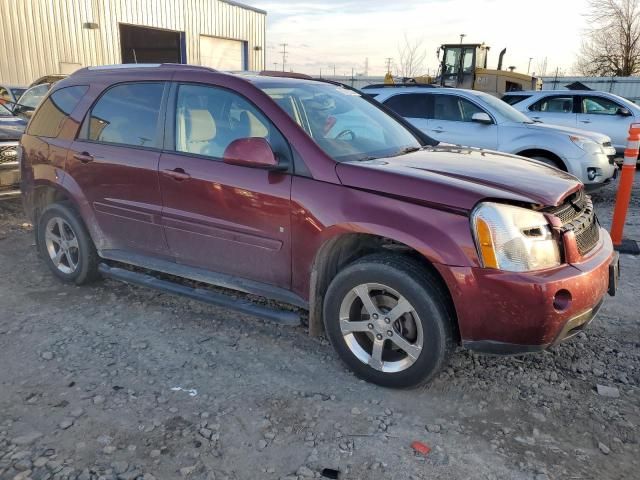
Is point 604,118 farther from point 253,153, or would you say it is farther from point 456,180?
point 253,153

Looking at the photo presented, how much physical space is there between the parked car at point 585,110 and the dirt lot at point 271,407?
823 cm

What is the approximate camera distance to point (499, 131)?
7.85 meters

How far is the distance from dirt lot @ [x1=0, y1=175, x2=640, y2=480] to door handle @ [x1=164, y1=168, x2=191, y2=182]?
3.53 ft

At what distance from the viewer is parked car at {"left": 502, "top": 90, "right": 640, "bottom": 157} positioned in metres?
10.7

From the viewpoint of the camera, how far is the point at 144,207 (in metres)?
3.71

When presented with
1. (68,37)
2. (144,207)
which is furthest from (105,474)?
(68,37)

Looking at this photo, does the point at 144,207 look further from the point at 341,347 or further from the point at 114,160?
the point at 341,347

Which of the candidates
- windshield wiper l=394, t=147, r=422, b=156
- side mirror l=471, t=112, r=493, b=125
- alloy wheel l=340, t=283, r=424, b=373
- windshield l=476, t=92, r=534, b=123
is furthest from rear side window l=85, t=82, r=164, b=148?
windshield l=476, t=92, r=534, b=123

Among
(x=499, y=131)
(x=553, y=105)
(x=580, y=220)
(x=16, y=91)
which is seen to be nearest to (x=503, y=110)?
(x=499, y=131)

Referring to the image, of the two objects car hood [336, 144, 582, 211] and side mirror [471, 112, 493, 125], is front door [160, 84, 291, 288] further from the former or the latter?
side mirror [471, 112, 493, 125]

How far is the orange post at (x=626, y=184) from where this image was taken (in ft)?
18.0

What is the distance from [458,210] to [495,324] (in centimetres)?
60

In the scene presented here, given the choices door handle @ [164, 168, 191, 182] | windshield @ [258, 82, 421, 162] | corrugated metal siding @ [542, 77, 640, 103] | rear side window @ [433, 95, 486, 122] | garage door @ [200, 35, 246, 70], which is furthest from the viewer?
corrugated metal siding @ [542, 77, 640, 103]

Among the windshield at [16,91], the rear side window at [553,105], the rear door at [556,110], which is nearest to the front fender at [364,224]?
the rear door at [556,110]
